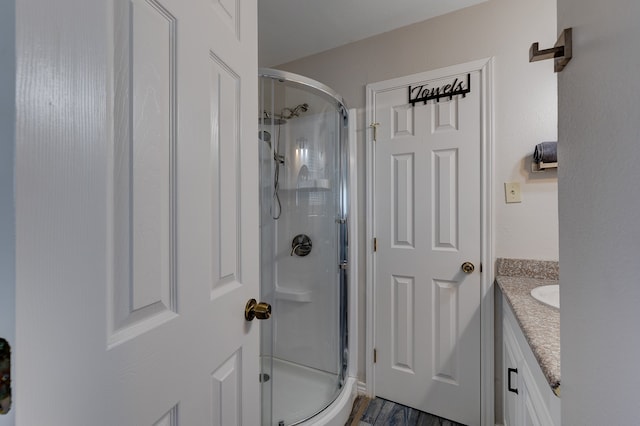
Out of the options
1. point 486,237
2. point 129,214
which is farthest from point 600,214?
point 486,237

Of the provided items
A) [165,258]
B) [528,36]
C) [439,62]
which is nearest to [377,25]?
[439,62]

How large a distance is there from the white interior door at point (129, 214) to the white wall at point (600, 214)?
2.26 feet

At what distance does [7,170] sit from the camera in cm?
29

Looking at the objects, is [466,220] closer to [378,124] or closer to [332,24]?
[378,124]

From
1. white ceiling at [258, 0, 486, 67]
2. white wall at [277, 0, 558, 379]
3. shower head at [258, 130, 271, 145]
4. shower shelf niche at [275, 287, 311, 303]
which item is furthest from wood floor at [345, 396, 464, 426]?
white ceiling at [258, 0, 486, 67]

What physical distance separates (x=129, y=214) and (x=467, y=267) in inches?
64.8

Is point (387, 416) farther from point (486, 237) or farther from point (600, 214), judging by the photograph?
point (600, 214)

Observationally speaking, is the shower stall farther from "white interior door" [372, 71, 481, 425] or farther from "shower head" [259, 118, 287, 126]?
"white interior door" [372, 71, 481, 425]

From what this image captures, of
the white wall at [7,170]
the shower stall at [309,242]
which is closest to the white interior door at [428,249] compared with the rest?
the shower stall at [309,242]

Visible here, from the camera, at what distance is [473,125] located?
1.56m

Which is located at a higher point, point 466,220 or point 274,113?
point 274,113

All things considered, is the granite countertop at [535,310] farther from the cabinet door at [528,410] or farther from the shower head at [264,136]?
the shower head at [264,136]

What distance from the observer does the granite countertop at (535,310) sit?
686 millimetres

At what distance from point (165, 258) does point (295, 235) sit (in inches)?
53.9
